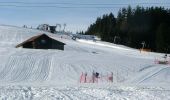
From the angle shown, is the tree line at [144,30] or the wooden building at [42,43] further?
the tree line at [144,30]

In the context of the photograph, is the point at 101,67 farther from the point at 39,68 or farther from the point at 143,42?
the point at 143,42

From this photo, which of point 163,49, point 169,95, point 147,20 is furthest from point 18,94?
point 147,20

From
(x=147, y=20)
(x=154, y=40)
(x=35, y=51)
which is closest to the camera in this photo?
(x=35, y=51)

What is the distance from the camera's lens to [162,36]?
128625 millimetres

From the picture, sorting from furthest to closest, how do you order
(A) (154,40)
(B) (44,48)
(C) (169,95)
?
(A) (154,40) → (B) (44,48) → (C) (169,95)

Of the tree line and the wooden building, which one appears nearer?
the wooden building

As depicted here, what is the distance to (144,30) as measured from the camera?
453 feet

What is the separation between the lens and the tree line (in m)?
130

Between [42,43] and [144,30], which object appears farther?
[144,30]

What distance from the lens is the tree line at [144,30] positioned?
426 feet

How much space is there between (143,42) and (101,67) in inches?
2998

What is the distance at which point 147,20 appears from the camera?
146 metres

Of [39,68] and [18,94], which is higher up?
[18,94]

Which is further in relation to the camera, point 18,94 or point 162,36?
point 162,36
